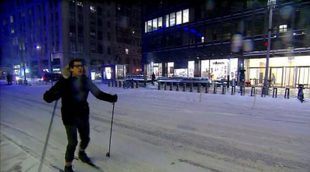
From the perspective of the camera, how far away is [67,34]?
49938 mm

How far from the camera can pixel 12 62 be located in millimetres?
69250

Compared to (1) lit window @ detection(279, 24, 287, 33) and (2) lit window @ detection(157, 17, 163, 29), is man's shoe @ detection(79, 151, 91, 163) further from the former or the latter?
(2) lit window @ detection(157, 17, 163, 29)

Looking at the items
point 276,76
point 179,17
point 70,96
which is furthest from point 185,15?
point 70,96

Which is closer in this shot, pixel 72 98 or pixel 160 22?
pixel 72 98

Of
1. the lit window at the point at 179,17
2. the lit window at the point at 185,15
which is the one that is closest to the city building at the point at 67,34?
the lit window at the point at 179,17

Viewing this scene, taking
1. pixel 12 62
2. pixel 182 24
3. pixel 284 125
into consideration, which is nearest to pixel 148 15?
pixel 182 24

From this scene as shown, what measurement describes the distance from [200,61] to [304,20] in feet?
45.1

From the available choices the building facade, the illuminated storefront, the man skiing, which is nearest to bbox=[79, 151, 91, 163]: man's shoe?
the man skiing

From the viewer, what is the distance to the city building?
50.5 metres

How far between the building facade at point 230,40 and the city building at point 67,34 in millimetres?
11347

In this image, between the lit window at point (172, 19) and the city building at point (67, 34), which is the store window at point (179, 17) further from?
the city building at point (67, 34)

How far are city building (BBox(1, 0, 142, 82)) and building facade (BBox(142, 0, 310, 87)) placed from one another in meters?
11.3

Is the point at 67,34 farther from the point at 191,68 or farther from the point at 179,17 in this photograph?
the point at 191,68

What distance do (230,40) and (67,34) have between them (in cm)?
3905
